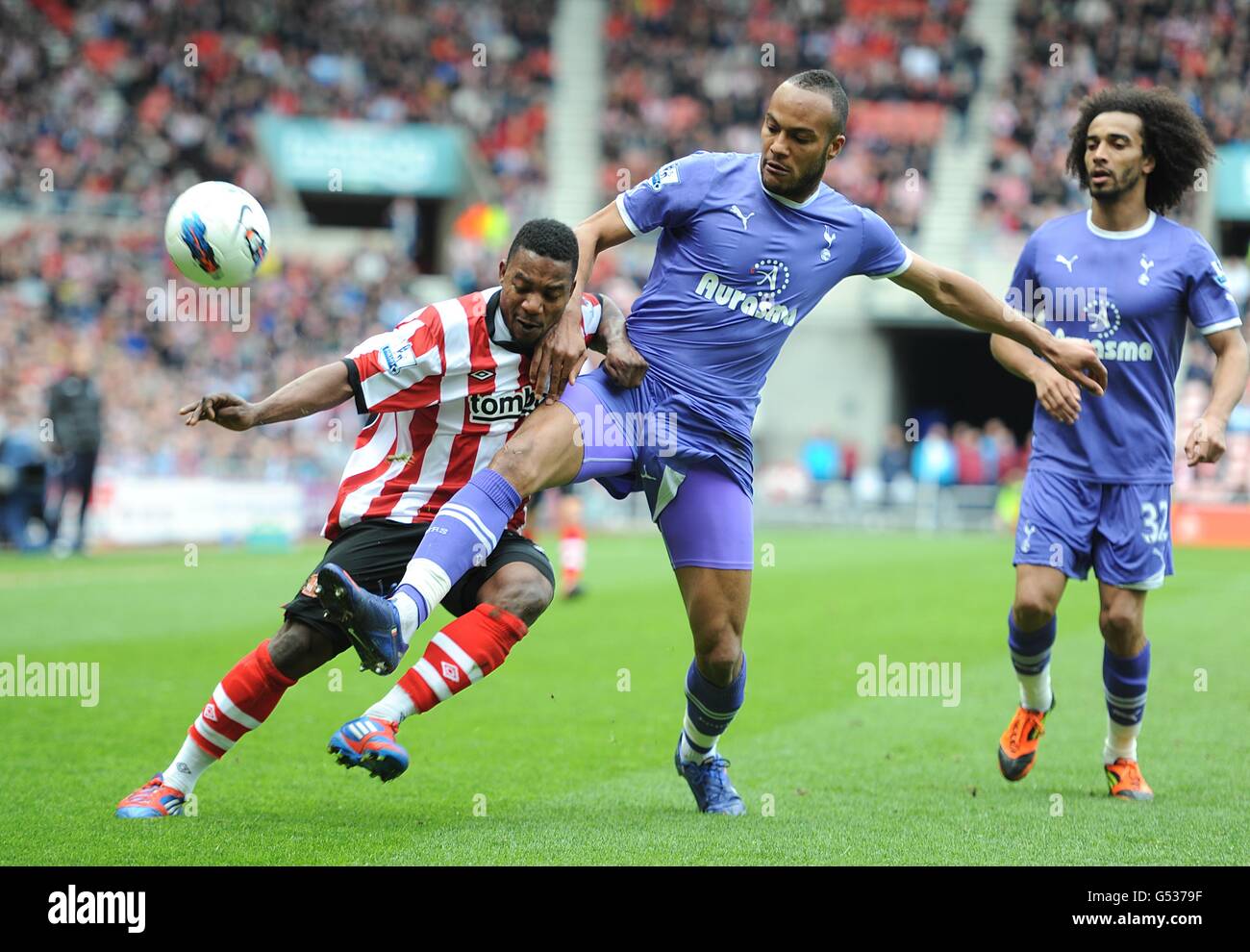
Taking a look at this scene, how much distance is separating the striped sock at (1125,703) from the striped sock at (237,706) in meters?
3.32

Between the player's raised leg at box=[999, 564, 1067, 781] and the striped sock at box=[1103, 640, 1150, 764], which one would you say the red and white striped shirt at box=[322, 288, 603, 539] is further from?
the striped sock at box=[1103, 640, 1150, 764]

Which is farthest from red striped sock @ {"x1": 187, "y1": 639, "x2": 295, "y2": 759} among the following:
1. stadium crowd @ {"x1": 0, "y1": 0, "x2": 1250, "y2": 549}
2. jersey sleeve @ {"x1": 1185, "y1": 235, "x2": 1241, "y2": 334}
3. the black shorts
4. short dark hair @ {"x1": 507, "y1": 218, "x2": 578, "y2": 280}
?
stadium crowd @ {"x1": 0, "y1": 0, "x2": 1250, "y2": 549}

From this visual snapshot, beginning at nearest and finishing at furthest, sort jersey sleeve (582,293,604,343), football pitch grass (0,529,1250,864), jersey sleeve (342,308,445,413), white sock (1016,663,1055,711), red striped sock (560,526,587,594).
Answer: football pitch grass (0,529,1250,864), jersey sleeve (342,308,445,413), jersey sleeve (582,293,604,343), white sock (1016,663,1055,711), red striped sock (560,526,587,594)

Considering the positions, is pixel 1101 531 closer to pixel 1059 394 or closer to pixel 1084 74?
pixel 1059 394

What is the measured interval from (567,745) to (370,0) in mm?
31254

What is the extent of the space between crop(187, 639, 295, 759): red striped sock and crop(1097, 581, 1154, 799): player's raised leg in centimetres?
329

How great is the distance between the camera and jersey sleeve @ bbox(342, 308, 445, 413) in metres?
5.50

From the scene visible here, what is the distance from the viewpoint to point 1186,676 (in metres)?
10.1

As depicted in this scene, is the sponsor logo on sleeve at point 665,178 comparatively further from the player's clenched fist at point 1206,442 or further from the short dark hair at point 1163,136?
the player's clenched fist at point 1206,442

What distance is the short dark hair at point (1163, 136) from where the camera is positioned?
21.6ft

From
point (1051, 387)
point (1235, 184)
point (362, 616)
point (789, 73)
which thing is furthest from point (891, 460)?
point (362, 616)

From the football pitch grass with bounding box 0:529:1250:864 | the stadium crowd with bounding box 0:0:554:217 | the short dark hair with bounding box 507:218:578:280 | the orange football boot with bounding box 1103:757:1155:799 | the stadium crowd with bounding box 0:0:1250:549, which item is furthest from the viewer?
the stadium crowd with bounding box 0:0:554:217

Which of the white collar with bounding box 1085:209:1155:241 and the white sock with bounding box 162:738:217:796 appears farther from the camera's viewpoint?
the white collar with bounding box 1085:209:1155:241
